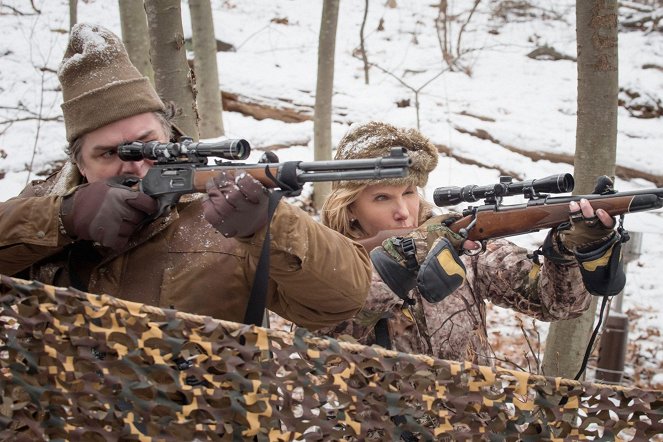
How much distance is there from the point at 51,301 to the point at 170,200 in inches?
33.5

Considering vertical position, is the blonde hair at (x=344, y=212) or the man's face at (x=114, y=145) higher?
the man's face at (x=114, y=145)

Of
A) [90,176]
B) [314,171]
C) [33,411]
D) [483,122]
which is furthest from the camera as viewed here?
[483,122]

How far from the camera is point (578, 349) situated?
429 cm

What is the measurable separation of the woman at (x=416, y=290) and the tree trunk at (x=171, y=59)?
1.44 m

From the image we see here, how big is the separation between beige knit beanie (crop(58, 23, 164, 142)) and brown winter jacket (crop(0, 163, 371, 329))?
14.0 inches

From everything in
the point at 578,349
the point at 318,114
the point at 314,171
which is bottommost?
the point at 578,349

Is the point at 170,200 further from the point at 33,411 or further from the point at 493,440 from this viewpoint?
the point at 493,440

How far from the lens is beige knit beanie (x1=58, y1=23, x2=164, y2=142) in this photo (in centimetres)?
273

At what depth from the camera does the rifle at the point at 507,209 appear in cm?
311

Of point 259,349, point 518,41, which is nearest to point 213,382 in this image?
point 259,349

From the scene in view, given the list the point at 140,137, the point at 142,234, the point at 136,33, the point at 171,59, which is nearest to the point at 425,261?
the point at 142,234

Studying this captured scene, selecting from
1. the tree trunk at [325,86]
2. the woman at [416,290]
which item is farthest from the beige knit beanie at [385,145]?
the tree trunk at [325,86]

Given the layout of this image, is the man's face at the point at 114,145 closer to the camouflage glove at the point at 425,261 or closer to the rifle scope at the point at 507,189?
the camouflage glove at the point at 425,261

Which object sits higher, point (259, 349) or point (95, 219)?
point (95, 219)
